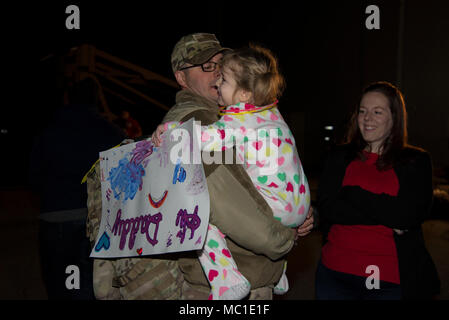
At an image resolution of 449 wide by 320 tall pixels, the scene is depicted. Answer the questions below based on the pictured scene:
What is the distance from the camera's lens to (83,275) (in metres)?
2.80

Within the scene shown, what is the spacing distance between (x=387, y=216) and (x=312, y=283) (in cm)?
300

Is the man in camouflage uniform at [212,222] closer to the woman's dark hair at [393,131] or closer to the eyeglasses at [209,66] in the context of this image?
the eyeglasses at [209,66]

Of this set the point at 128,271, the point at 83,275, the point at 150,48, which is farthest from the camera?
the point at 150,48

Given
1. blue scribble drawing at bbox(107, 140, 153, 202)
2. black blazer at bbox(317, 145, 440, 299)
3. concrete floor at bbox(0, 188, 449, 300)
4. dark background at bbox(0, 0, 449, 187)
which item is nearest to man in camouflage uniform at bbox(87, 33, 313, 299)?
blue scribble drawing at bbox(107, 140, 153, 202)

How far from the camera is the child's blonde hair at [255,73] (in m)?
1.78

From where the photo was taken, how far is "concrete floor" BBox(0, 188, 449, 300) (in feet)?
15.5

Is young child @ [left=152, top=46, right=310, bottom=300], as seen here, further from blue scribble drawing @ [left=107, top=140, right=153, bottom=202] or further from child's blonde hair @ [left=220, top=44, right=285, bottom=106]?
blue scribble drawing @ [left=107, top=140, right=153, bottom=202]

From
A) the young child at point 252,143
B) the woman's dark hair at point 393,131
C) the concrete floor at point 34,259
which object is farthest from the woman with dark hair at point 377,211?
the concrete floor at point 34,259

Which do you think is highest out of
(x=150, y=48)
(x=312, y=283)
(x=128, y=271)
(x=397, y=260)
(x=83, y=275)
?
(x=150, y=48)

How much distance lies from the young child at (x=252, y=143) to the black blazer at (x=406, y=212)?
2.24ft

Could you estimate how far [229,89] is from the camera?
71.5 inches

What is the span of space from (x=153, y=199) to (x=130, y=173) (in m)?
0.21
